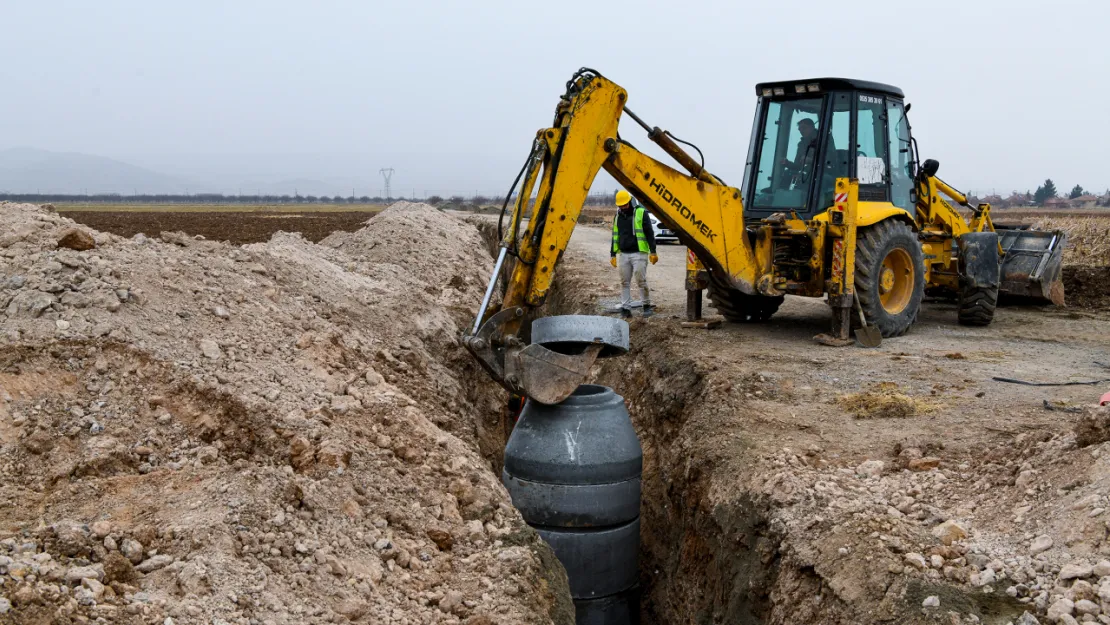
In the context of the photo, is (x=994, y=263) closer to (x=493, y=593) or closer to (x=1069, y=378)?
(x=1069, y=378)

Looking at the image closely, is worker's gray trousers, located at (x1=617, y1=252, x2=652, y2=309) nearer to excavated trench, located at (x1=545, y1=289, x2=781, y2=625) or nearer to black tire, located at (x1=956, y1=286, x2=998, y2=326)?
excavated trench, located at (x1=545, y1=289, x2=781, y2=625)

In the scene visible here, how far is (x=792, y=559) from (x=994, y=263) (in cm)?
708

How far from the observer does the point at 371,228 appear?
48.6 feet

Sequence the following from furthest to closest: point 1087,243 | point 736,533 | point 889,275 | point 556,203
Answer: point 1087,243 → point 889,275 → point 556,203 → point 736,533

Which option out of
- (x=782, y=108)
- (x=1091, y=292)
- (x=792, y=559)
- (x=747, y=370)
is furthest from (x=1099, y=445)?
(x=1091, y=292)

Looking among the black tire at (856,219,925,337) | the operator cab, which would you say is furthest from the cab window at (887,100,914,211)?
the black tire at (856,219,925,337)

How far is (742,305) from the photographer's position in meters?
10.8

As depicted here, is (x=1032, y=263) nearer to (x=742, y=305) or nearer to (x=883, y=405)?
(x=742, y=305)

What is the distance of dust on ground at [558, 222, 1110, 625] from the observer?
4270mm

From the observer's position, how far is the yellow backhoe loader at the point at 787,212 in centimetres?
704

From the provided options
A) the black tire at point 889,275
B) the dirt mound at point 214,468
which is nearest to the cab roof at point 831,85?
the black tire at point 889,275

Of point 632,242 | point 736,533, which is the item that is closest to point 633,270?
point 632,242

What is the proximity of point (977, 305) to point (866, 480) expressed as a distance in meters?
6.20

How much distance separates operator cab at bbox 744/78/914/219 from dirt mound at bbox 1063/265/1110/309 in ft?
15.5
